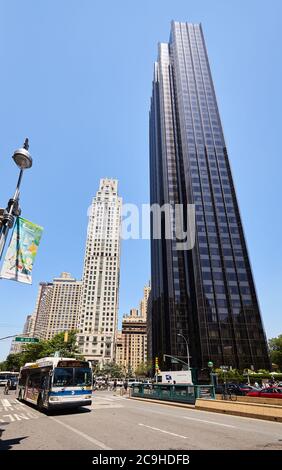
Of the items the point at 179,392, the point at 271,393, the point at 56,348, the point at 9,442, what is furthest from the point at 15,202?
the point at 56,348

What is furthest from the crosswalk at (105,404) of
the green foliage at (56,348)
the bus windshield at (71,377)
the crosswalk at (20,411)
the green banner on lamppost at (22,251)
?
the green foliage at (56,348)

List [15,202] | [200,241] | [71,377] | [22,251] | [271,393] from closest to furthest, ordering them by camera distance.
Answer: [15,202], [22,251], [71,377], [271,393], [200,241]

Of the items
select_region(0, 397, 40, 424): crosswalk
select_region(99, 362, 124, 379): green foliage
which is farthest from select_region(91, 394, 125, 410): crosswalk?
select_region(99, 362, 124, 379): green foliage

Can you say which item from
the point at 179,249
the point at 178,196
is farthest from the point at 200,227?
the point at 178,196

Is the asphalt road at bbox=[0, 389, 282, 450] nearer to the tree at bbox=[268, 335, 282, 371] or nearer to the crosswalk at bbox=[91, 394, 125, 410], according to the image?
the crosswalk at bbox=[91, 394, 125, 410]

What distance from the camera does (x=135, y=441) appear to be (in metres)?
7.87

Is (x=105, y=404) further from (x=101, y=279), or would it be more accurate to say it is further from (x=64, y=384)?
(x=101, y=279)

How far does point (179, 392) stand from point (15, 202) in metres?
19.5

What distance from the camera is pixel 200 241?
80938 millimetres

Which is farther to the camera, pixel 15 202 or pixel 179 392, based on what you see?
pixel 179 392

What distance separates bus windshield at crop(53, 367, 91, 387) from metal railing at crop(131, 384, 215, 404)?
8195 millimetres

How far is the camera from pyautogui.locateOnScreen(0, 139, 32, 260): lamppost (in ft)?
27.0

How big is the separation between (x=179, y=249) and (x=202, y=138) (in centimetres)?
4173
